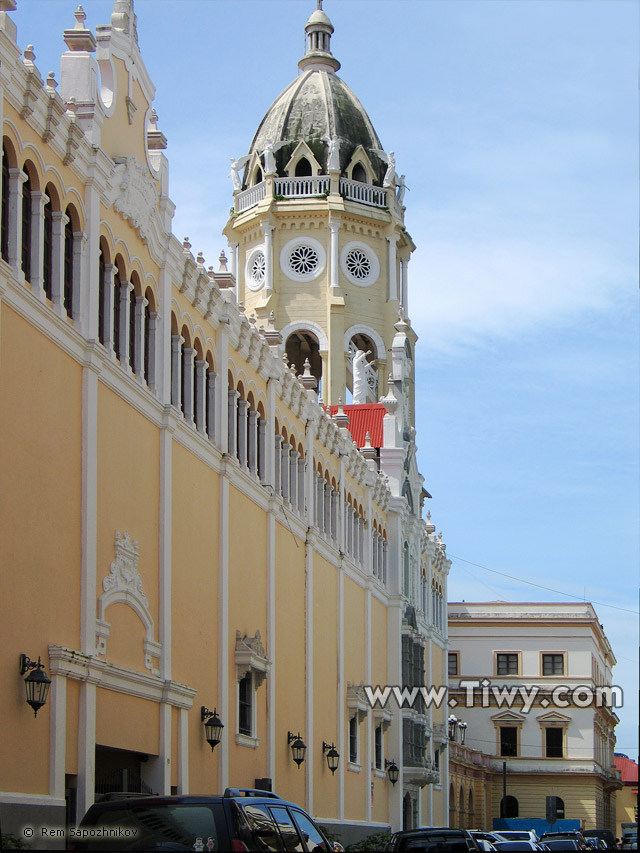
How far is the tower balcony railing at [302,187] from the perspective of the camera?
6688cm

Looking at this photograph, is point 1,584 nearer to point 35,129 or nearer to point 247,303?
point 35,129

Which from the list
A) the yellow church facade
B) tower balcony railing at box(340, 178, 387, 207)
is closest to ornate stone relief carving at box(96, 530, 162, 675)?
the yellow church facade

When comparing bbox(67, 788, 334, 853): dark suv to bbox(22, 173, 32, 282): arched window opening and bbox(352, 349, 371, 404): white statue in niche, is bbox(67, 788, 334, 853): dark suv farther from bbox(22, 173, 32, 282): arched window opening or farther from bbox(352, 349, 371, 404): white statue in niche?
bbox(352, 349, 371, 404): white statue in niche

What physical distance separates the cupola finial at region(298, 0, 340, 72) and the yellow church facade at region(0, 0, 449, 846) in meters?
29.0

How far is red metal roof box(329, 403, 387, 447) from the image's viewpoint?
2153 inches

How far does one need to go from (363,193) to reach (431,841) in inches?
1869

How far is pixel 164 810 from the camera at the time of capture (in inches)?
560

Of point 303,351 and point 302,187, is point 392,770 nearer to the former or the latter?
point 303,351

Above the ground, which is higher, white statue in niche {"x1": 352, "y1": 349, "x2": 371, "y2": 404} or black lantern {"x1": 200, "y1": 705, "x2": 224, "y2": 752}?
white statue in niche {"x1": 352, "y1": 349, "x2": 371, "y2": 404}

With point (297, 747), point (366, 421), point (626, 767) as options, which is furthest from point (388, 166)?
point (626, 767)

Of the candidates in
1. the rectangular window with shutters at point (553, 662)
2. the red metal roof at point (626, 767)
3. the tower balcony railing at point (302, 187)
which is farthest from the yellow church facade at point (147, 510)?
the red metal roof at point (626, 767)

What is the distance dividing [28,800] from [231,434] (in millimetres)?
12564

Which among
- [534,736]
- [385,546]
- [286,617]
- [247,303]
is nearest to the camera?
[286,617]

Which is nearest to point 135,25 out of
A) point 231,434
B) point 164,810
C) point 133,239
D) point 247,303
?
point 133,239
